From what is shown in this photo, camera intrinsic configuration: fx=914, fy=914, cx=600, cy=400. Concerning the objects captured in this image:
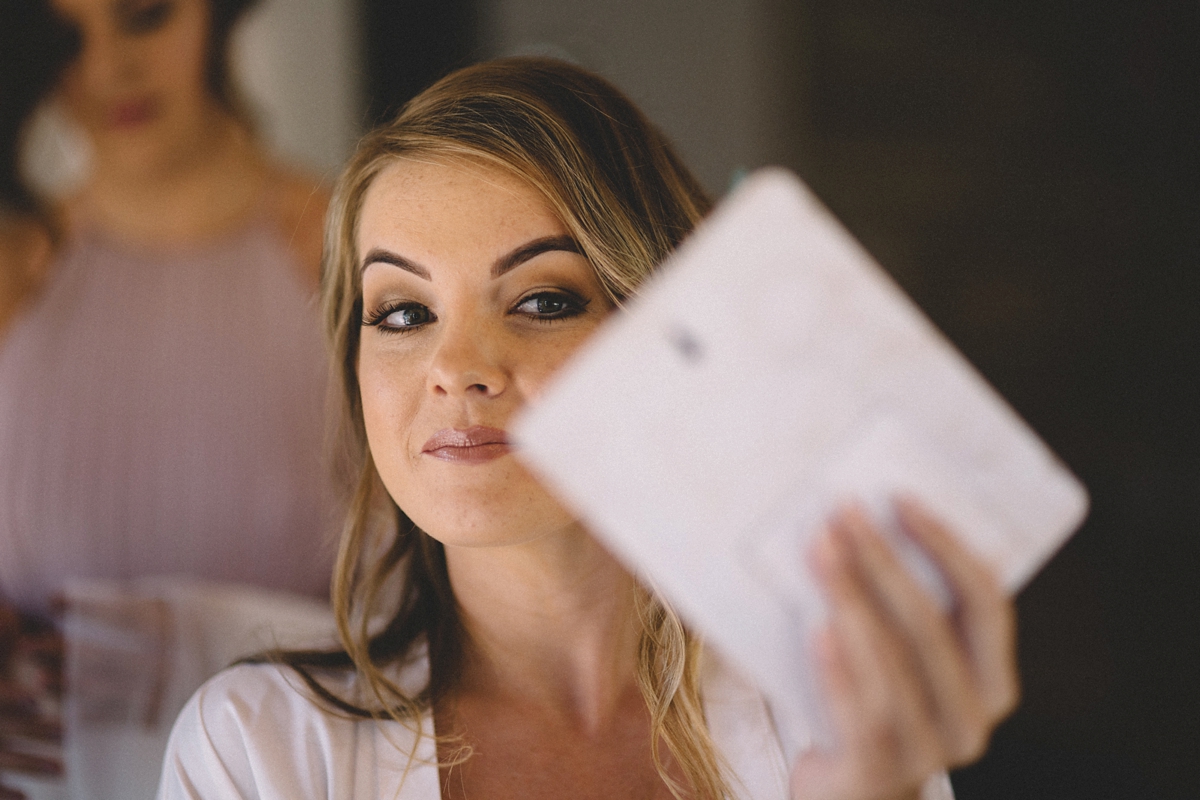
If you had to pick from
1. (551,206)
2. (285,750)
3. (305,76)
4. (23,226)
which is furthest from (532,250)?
(23,226)

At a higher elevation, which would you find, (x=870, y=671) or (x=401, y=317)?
(x=401, y=317)

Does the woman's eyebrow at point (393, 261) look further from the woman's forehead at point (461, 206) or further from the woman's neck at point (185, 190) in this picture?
the woman's neck at point (185, 190)

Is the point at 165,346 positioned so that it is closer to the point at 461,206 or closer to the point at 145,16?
the point at 145,16

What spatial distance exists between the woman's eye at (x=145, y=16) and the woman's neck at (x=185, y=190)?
117 millimetres

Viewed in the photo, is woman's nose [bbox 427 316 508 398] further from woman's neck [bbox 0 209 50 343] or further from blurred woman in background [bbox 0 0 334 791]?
woman's neck [bbox 0 209 50 343]

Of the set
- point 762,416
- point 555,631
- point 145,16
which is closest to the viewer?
point 762,416

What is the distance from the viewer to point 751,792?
0.79 meters

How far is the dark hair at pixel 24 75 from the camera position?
109cm

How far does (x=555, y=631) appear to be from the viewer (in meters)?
0.87

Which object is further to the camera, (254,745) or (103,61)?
(103,61)

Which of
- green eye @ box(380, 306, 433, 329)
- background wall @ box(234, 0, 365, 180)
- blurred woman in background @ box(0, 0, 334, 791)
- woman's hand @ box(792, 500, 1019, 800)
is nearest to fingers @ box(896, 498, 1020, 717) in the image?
woman's hand @ box(792, 500, 1019, 800)

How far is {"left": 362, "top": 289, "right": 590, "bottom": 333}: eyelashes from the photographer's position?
754 mm

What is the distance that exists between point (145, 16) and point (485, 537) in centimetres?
81

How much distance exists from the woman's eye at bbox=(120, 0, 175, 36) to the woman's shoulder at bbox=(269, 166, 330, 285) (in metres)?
0.21
